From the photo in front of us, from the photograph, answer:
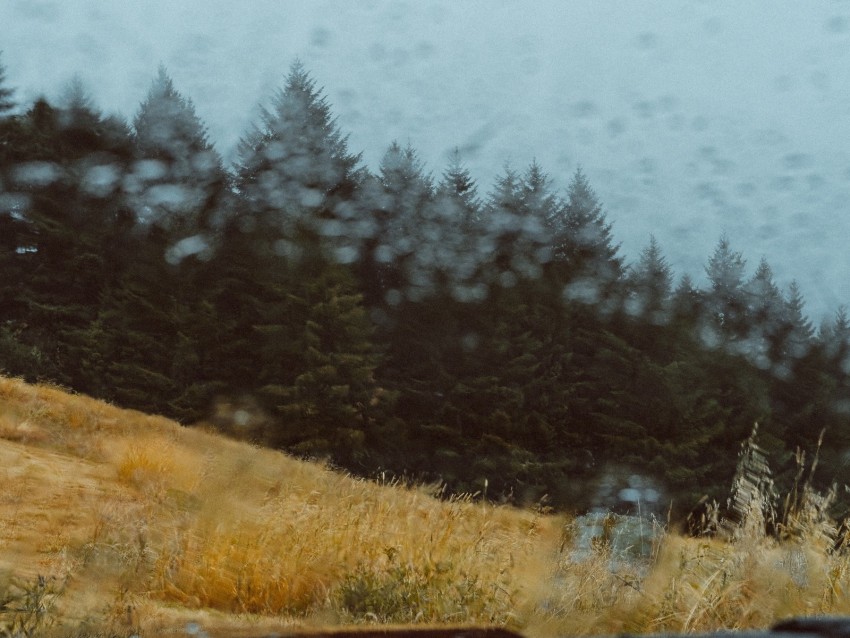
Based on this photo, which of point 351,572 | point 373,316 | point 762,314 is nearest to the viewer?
point 351,572

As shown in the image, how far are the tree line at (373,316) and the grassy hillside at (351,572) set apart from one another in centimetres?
1659

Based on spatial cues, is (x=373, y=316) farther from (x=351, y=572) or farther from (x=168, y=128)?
(x=351, y=572)

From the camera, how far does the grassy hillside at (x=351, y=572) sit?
331 centimetres

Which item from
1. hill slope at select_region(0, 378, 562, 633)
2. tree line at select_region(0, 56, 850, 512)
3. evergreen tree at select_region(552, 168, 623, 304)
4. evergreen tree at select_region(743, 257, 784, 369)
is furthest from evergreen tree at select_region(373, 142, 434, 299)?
hill slope at select_region(0, 378, 562, 633)

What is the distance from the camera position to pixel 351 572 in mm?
3828

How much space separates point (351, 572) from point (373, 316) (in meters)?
21.9

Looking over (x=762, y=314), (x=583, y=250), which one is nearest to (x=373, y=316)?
(x=583, y=250)

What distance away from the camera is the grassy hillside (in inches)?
130

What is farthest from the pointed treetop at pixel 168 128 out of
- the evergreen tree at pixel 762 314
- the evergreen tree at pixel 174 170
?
the evergreen tree at pixel 762 314

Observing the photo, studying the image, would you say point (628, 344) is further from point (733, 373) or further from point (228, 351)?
point (228, 351)

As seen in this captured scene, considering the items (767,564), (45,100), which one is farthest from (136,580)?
(45,100)

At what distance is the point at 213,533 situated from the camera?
4125mm

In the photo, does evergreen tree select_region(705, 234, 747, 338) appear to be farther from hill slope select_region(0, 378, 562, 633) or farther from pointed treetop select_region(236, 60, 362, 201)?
hill slope select_region(0, 378, 562, 633)

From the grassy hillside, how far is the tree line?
54.4 feet
